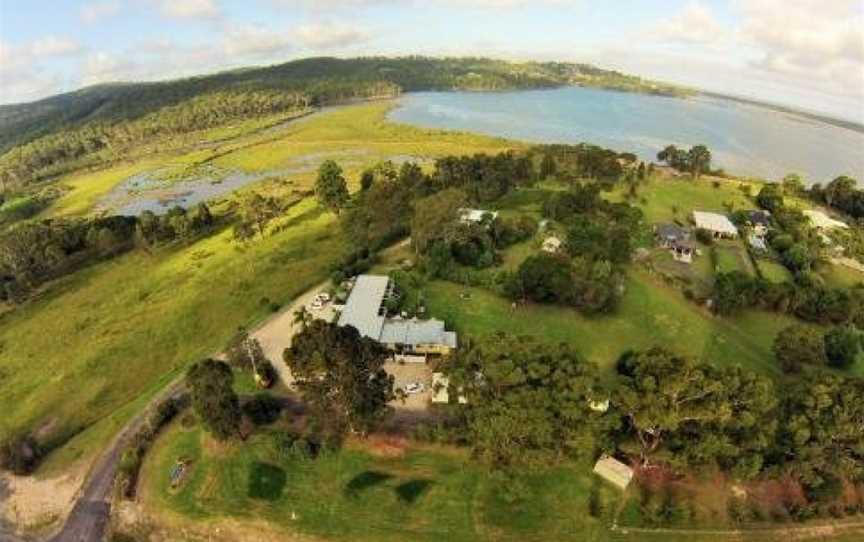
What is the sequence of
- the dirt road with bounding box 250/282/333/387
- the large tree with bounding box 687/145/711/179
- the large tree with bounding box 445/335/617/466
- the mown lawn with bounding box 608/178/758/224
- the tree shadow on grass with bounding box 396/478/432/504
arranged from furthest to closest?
1. the large tree with bounding box 687/145/711/179
2. the mown lawn with bounding box 608/178/758/224
3. the dirt road with bounding box 250/282/333/387
4. the tree shadow on grass with bounding box 396/478/432/504
5. the large tree with bounding box 445/335/617/466

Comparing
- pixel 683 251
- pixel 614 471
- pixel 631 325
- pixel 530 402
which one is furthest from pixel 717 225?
pixel 530 402

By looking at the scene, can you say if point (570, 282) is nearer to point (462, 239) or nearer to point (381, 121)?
point (462, 239)

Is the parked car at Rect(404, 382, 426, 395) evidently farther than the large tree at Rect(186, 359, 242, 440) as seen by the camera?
Yes

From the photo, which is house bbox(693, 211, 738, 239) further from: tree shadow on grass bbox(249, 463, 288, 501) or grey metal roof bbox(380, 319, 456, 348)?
tree shadow on grass bbox(249, 463, 288, 501)

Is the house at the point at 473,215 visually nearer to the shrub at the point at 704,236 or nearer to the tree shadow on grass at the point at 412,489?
the shrub at the point at 704,236

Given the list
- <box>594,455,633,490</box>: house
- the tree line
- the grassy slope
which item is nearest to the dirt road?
the grassy slope

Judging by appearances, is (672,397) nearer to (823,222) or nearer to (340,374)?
(340,374)

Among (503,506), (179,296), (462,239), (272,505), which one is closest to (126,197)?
(179,296)
